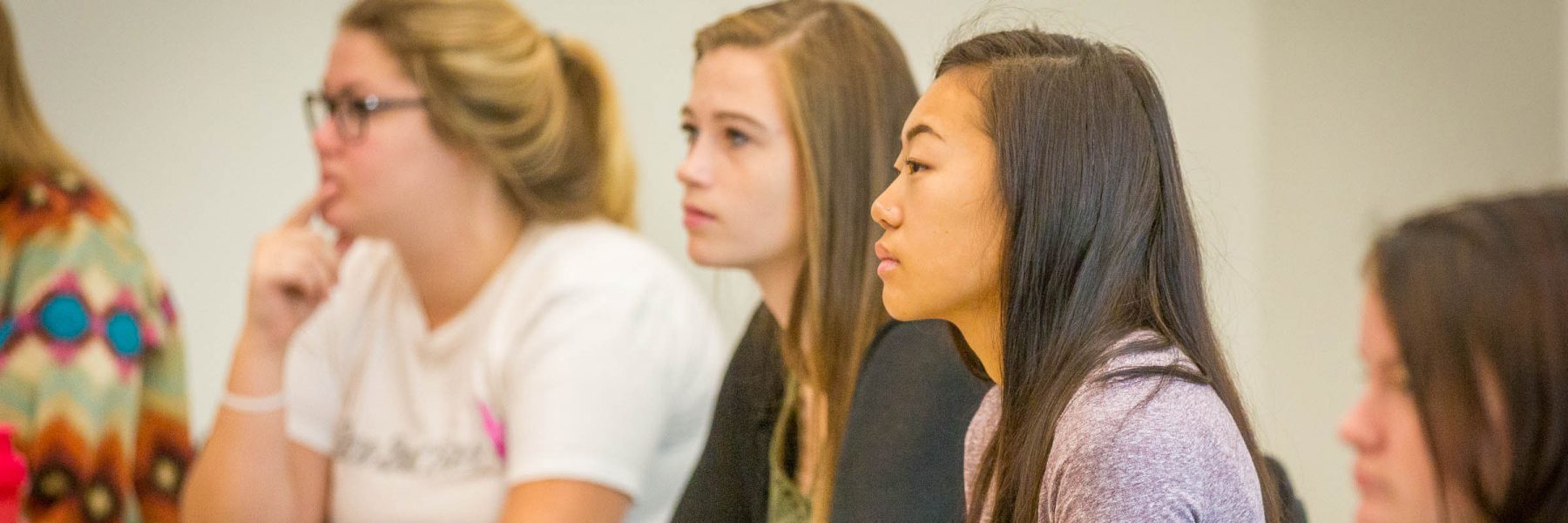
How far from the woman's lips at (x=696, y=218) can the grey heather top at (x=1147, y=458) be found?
0.65 metres

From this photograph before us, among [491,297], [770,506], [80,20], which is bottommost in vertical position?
[770,506]

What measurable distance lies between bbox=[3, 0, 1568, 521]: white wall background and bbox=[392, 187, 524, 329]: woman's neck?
0.29m

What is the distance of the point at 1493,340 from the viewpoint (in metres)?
0.59

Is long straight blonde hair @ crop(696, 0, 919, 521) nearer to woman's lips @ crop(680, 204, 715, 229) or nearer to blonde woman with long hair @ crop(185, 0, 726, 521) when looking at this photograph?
woman's lips @ crop(680, 204, 715, 229)

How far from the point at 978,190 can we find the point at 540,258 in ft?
3.01

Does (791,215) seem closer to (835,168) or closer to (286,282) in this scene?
(835,168)

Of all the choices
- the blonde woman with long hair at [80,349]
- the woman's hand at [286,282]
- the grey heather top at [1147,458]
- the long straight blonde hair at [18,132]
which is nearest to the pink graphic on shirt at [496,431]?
the woman's hand at [286,282]

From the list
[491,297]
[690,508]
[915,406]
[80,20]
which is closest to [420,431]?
[491,297]

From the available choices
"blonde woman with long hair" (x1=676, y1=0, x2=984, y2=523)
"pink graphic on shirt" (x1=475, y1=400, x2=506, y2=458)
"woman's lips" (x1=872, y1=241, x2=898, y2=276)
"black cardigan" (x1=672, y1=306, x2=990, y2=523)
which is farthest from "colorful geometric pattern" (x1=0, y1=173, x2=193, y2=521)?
"woman's lips" (x1=872, y1=241, x2=898, y2=276)

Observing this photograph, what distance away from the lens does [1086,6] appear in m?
1.78

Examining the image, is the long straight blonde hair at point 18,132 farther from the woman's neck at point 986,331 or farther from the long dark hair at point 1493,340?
the long dark hair at point 1493,340

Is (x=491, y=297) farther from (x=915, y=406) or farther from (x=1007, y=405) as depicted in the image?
(x=1007, y=405)

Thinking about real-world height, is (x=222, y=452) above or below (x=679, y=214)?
below

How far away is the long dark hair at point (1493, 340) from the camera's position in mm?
581
